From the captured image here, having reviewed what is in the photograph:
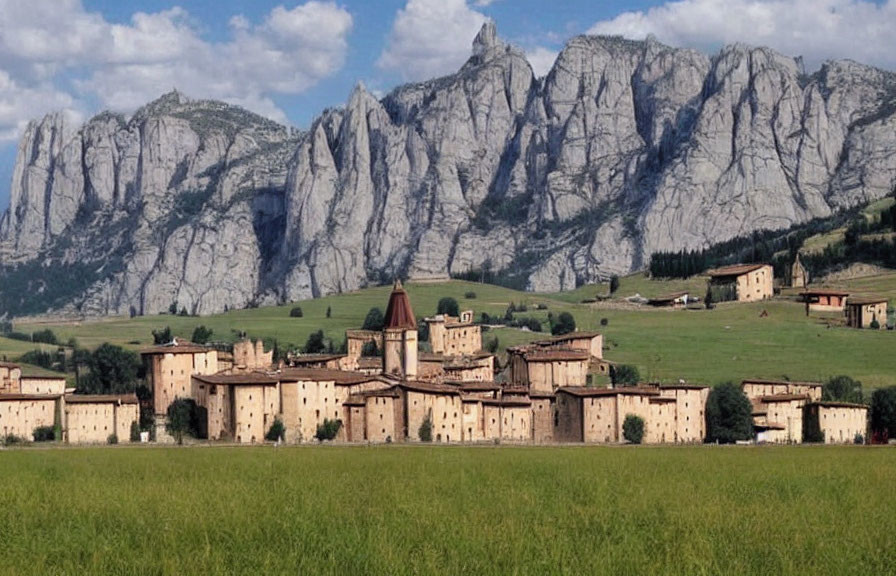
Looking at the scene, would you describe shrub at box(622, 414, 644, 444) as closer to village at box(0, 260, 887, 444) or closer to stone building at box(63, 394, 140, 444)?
village at box(0, 260, 887, 444)

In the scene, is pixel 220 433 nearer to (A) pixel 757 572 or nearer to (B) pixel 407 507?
(B) pixel 407 507

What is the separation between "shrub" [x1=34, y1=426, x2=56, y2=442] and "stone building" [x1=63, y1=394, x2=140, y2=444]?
1014 mm

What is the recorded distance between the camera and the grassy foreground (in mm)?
29144

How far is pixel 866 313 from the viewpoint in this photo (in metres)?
164

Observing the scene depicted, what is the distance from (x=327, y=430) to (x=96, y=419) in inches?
734

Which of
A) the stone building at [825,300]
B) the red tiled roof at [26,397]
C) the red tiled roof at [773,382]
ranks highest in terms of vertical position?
the stone building at [825,300]

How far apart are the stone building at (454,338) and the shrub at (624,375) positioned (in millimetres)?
25643

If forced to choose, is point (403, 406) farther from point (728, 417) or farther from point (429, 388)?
point (728, 417)

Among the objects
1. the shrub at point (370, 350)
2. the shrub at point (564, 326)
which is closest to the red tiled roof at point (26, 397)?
the shrub at point (370, 350)

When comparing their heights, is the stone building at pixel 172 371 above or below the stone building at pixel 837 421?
above

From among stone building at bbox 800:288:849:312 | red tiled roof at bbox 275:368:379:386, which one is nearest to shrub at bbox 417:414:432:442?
red tiled roof at bbox 275:368:379:386

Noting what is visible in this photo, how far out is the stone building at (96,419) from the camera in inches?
4309

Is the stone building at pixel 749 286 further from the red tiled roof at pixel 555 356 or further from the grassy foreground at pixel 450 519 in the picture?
the grassy foreground at pixel 450 519

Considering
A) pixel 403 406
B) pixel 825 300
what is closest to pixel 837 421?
pixel 403 406
